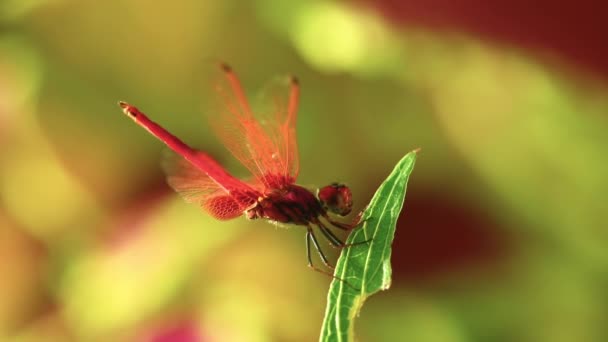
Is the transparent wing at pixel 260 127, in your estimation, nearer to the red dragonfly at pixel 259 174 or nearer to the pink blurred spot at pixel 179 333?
the red dragonfly at pixel 259 174

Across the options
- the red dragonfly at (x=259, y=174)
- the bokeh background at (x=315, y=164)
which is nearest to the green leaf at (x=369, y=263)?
the red dragonfly at (x=259, y=174)

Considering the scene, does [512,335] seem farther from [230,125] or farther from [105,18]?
[105,18]

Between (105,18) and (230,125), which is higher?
(105,18)

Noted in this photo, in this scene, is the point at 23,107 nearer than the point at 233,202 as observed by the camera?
No

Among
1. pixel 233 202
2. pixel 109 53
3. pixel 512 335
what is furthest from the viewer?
pixel 109 53

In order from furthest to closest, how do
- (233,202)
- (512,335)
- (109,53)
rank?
(109,53)
(512,335)
(233,202)

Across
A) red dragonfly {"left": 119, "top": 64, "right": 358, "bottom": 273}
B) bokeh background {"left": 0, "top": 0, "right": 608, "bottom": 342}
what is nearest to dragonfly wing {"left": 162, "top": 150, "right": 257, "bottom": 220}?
red dragonfly {"left": 119, "top": 64, "right": 358, "bottom": 273}

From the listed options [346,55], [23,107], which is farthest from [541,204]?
[23,107]
